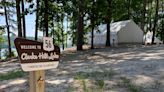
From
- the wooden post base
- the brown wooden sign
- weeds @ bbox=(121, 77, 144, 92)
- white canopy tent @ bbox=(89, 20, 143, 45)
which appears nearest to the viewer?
the brown wooden sign

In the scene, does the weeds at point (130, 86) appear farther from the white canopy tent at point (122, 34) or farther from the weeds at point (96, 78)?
the white canopy tent at point (122, 34)

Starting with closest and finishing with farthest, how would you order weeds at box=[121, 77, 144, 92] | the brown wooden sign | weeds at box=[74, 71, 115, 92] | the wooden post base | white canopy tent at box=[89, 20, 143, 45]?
1. the brown wooden sign
2. the wooden post base
3. weeds at box=[121, 77, 144, 92]
4. weeds at box=[74, 71, 115, 92]
5. white canopy tent at box=[89, 20, 143, 45]

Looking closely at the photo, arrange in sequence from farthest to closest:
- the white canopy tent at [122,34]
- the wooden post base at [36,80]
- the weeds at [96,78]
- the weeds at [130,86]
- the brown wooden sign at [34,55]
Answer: the white canopy tent at [122,34] → the weeds at [96,78] → the weeds at [130,86] → the wooden post base at [36,80] → the brown wooden sign at [34,55]

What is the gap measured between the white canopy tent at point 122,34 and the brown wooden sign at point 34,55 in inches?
1238

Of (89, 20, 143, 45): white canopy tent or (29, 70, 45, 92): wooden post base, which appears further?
(89, 20, 143, 45): white canopy tent

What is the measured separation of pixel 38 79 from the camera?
364 centimetres

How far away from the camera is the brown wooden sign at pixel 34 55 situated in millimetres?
3275

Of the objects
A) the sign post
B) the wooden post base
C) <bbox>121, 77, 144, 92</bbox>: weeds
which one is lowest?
<bbox>121, 77, 144, 92</bbox>: weeds

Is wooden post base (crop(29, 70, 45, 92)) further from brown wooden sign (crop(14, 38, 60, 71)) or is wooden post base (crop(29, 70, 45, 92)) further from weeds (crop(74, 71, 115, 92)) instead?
weeds (crop(74, 71, 115, 92))

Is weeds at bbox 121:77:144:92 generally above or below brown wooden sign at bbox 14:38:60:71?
below

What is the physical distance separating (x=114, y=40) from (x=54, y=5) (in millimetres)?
13729

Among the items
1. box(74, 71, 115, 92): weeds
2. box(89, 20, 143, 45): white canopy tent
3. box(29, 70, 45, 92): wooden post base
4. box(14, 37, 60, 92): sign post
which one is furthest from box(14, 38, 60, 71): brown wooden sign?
box(89, 20, 143, 45): white canopy tent

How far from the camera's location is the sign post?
329 cm

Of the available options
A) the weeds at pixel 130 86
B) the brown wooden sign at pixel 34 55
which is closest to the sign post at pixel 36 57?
the brown wooden sign at pixel 34 55
